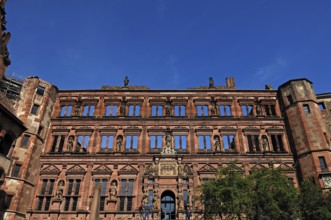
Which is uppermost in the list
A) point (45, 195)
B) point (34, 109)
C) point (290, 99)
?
point (290, 99)

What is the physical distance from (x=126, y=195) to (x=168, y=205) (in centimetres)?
482

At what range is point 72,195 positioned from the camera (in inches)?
1121

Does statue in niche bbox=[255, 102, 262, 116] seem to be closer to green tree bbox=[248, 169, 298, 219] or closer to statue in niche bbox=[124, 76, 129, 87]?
green tree bbox=[248, 169, 298, 219]

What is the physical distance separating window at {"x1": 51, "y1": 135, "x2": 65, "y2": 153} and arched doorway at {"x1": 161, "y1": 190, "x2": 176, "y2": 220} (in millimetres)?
13967

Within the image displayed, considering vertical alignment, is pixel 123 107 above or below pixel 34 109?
above

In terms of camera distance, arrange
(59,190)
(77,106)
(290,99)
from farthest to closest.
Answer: (77,106) → (290,99) → (59,190)

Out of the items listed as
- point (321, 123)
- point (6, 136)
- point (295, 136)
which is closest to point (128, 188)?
point (6, 136)

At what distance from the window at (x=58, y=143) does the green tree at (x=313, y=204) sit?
87.3ft

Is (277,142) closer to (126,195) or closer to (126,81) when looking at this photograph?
(126,195)

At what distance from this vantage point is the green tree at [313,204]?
807 inches

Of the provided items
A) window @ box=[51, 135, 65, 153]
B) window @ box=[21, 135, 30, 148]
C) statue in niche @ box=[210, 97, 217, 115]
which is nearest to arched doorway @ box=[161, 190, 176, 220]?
statue in niche @ box=[210, 97, 217, 115]

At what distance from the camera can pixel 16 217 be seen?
2570 cm

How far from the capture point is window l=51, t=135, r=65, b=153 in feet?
103

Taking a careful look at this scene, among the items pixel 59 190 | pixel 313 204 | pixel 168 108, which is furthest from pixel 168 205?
pixel 313 204
